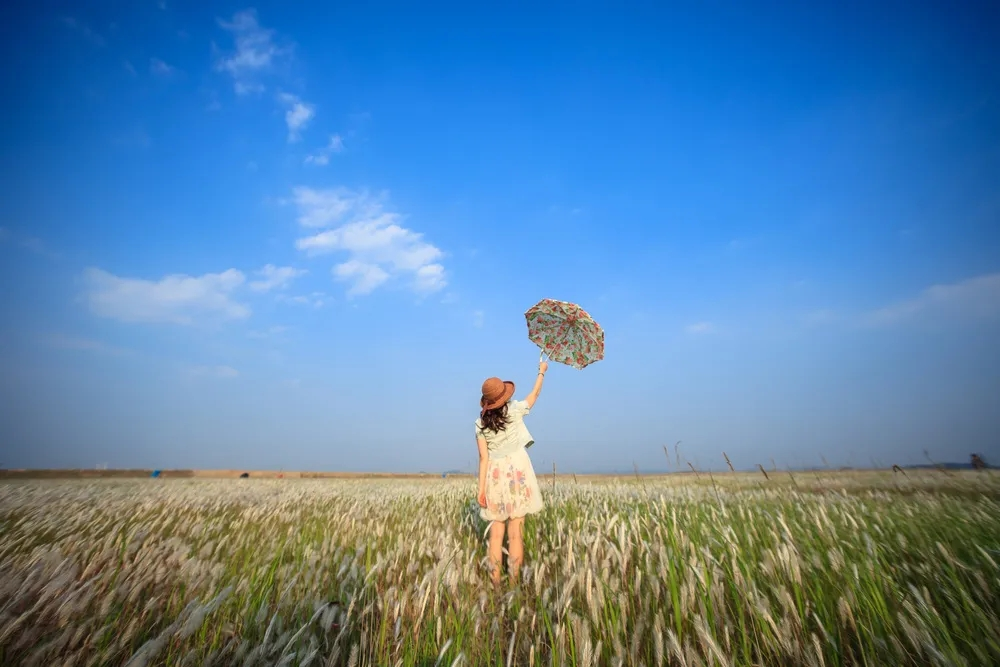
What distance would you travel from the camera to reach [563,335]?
21.7 ft

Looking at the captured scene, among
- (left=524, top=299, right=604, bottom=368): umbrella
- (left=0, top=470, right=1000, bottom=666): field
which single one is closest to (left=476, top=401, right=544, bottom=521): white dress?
(left=0, top=470, right=1000, bottom=666): field

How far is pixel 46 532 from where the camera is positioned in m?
4.79

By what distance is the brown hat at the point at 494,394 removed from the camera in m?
5.16

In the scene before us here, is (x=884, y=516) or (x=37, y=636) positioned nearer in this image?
(x=37, y=636)

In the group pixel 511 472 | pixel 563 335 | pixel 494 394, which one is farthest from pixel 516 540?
pixel 563 335

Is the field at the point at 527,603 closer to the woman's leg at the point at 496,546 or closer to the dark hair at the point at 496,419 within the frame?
the woman's leg at the point at 496,546

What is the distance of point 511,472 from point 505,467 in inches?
4.2

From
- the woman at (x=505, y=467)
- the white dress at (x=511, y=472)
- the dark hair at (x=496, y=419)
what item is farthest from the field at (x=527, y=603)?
the dark hair at (x=496, y=419)

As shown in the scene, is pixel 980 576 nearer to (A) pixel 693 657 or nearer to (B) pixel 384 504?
(A) pixel 693 657

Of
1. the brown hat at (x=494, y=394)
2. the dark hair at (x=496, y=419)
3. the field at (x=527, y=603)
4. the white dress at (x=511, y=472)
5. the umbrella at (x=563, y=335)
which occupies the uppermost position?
the umbrella at (x=563, y=335)

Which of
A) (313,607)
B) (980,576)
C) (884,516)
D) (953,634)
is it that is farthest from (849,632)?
(884,516)

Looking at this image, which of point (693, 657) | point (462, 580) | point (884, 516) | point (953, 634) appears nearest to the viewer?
point (693, 657)

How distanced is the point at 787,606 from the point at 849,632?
0.55 metres

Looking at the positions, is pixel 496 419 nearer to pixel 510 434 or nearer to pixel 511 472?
pixel 510 434
